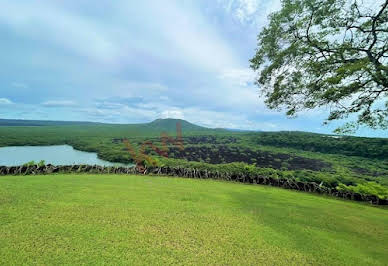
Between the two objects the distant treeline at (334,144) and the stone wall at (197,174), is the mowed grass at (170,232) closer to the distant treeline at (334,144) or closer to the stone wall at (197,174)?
the stone wall at (197,174)

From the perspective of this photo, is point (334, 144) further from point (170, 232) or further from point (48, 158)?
point (48, 158)

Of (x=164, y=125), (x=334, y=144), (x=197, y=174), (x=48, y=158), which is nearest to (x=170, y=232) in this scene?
(x=197, y=174)

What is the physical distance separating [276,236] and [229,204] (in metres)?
1.57

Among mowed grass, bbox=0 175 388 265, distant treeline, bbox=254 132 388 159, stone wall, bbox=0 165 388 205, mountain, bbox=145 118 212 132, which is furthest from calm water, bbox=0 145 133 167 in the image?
distant treeline, bbox=254 132 388 159

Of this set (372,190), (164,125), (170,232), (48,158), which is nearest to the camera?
(170,232)

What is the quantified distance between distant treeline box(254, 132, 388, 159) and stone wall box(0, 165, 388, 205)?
24889mm

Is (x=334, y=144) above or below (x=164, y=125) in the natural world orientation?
below

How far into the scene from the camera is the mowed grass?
2.17 meters

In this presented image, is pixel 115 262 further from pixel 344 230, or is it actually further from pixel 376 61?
pixel 376 61

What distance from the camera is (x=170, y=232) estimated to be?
9.00 feet

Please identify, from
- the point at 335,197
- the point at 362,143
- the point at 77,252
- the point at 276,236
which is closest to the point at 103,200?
the point at 77,252

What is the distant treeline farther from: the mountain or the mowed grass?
the mowed grass

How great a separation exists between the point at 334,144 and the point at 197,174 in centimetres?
3225

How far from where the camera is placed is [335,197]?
6.95m
